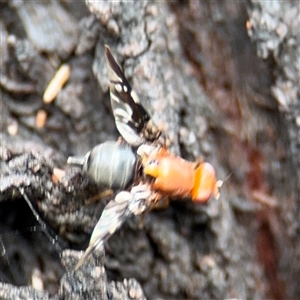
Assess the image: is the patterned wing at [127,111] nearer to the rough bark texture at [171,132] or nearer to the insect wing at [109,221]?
the rough bark texture at [171,132]

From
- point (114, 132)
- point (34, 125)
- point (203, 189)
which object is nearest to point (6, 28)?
point (34, 125)

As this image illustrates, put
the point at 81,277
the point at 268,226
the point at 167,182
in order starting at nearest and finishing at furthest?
the point at 81,277 → the point at 167,182 → the point at 268,226

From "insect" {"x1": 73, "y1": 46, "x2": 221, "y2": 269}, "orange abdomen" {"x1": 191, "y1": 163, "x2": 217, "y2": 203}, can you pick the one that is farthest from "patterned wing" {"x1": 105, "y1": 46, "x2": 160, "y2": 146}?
"orange abdomen" {"x1": 191, "y1": 163, "x2": 217, "y2": 203}

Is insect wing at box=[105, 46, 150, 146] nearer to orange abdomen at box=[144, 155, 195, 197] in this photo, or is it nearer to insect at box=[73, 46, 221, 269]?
insect at box=[73, 46, 221, 269]

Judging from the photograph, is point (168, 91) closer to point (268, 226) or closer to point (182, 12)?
point (182, 12)

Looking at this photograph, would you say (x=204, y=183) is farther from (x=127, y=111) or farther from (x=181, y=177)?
(x=127, y=111)

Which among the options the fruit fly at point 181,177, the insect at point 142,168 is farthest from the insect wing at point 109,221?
the fruit fly at point 181,177
